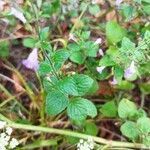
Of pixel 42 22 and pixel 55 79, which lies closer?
pixel 55 79

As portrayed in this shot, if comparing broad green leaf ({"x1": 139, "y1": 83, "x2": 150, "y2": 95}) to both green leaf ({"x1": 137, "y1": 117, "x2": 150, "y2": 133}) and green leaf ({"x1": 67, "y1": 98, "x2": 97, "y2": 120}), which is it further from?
green leaf ({"x1": 67, "y1": 98, "x2": 97, "y2": 120})

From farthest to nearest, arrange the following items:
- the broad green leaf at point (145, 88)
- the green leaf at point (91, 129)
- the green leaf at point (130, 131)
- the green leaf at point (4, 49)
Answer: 1. the green leaf at point (4, 49)
2. the broad green leaf at point (145, 88)
3. the green leaf at point (91, 129)
4. the green leaf at point (130, 131)

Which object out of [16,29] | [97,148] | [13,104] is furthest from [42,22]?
[97,148]

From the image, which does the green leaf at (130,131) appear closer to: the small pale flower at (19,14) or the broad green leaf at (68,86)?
the broad green leaf at (68,86)

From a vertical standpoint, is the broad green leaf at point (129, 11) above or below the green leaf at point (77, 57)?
above

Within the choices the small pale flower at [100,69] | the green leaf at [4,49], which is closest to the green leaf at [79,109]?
the small pale flower at [100,69]

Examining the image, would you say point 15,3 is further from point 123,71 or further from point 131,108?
point 131,108
